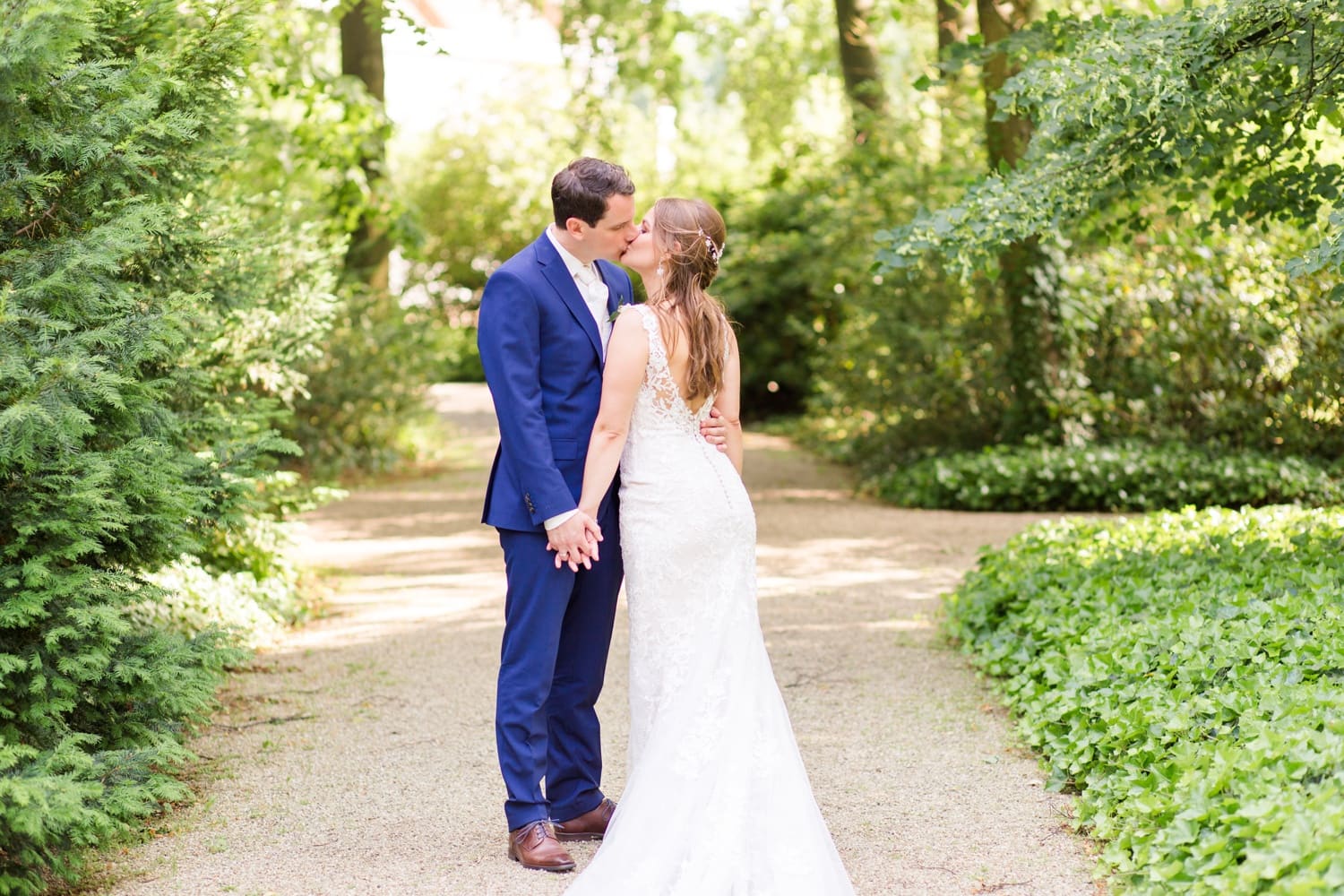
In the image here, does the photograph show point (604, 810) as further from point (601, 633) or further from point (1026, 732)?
point (1026, 732)

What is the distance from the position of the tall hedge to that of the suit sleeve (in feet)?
3.55

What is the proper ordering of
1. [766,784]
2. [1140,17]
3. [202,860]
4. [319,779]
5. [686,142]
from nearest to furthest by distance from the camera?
[766,784]
[202,860]
[319,779]
[1140,17]
[686,142]

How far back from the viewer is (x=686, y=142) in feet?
83.9

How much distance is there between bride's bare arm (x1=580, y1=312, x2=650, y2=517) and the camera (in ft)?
12.4

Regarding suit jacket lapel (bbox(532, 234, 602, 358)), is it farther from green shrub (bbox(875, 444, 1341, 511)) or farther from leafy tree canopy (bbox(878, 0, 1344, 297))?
green shrub (bbox(875, 444, 1341, 511))

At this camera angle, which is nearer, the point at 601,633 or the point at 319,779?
the point at 601,633

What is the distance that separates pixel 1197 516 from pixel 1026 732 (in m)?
3.06

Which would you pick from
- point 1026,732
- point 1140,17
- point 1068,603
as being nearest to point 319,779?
point 1026,732

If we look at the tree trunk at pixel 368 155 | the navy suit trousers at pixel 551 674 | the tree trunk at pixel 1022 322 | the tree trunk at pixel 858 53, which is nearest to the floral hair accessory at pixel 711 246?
the navy suit trousers at pixel 551 674

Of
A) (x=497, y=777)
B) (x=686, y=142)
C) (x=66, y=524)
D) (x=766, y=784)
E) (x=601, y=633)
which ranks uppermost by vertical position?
(x=686, y=142)

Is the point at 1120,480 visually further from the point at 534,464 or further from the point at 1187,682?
A: the point at 534,464

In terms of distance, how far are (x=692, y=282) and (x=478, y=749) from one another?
2.30m


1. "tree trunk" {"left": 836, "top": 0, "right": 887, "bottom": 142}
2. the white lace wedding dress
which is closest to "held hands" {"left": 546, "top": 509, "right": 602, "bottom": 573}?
the white lace wedding dress

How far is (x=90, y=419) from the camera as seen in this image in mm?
3564
